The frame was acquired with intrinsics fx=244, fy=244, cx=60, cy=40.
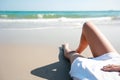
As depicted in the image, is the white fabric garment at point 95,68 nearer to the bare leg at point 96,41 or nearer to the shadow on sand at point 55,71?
the bare leg at point 96,41

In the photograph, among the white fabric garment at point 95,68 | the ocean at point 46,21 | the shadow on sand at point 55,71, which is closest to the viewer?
the white fabric garment at point 95,68

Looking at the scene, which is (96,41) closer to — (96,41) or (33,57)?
(96,41)

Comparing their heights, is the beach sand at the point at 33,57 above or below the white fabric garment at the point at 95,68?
below

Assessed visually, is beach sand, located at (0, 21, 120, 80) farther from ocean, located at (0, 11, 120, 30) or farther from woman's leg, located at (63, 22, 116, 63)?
ocean, located at (0, 11, 120, 30)

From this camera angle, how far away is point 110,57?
211cm

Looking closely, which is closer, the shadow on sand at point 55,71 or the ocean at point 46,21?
the shadow on sand at point 55,71

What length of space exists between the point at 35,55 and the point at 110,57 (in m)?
1.46

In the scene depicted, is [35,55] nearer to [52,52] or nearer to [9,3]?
[52,52]

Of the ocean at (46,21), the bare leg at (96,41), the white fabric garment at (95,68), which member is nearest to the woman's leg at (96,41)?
the bare leg at (96,41)

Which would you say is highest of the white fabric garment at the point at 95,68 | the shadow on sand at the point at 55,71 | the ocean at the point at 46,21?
the white fabric garment at the point at 95,68

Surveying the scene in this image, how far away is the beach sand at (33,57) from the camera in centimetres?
262

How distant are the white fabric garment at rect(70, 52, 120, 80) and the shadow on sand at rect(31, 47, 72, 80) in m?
0.53

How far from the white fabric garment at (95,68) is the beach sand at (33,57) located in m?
0.53

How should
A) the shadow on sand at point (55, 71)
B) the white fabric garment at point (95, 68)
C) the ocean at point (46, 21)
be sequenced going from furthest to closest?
the ocean at point (46, 21), the shadow on sand at point (55, 71), the white fabric garment at point (95, 68)
